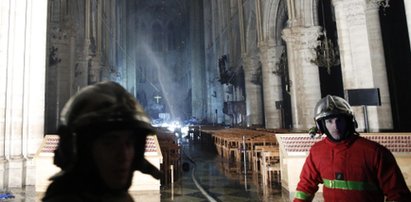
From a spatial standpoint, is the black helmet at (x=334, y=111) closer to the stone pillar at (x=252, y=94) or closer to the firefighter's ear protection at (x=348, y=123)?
the firefighter's ear protection at (x=348, y=123)

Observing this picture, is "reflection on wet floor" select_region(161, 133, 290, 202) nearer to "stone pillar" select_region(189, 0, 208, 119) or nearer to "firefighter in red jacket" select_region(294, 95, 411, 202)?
"firefighter in red jacket" select_region(294, 95, 411, 202)

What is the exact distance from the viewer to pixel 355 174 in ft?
5.54

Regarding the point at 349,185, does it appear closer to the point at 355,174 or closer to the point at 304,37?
the point at 355,174

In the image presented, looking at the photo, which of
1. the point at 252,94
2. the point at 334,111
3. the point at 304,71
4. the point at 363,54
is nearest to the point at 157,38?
the point at 252,94

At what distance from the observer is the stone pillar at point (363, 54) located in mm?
7814

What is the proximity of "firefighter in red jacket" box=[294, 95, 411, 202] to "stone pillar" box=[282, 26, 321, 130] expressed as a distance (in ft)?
31.2

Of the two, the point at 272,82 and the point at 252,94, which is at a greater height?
the point at 272,82

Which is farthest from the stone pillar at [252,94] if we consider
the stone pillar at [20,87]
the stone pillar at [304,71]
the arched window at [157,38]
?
the arched window at [157,38]

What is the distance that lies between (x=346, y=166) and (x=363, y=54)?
730 cm

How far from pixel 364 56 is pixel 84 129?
28.4 ft

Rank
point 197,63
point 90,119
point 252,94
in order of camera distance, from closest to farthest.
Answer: point 90,119
point 252,94
point 197,63

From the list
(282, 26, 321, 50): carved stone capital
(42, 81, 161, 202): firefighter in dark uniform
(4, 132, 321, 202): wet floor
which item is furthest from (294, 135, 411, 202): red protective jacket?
(282, 26, 321, 50): carved stone capital

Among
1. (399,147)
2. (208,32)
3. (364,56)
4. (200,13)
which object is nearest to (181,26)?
(200,13)

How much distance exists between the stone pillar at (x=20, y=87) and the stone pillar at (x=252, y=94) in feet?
40.8
